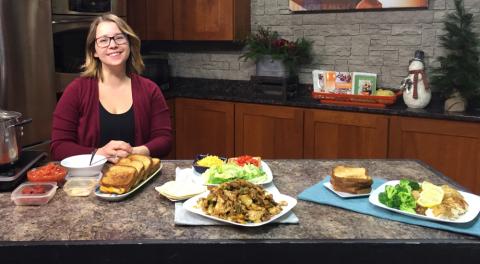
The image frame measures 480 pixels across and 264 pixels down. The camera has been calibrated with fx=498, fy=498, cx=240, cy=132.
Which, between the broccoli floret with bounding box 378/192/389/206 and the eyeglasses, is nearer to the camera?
the broccoli floret with bounding box 378/192/389/206

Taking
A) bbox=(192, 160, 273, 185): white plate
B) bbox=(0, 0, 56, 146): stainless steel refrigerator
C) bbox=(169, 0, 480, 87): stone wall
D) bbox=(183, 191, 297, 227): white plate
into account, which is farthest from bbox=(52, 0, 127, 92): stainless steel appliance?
bbox=(183, 191, 297, 227): white plate

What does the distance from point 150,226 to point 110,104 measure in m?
1.13

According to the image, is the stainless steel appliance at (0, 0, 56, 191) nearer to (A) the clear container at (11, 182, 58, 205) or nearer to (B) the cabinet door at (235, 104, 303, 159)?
(A) the clear container at (11, 182, 58, 205)

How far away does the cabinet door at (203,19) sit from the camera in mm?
3930

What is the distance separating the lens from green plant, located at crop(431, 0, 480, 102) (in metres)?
3.00

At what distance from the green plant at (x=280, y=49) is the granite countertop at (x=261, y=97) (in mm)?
261

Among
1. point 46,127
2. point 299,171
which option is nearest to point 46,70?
point 46,127

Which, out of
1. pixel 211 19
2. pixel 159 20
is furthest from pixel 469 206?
pixel 159 20

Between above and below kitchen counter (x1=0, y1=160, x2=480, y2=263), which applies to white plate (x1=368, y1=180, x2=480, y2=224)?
above

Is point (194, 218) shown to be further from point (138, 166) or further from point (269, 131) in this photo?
point (269, 131)

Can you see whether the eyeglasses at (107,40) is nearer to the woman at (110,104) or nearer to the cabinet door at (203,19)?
the woman at (110,104)

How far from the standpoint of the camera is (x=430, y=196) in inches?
56.2

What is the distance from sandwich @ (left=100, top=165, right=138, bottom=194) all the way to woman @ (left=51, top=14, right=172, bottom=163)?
1.74 ft

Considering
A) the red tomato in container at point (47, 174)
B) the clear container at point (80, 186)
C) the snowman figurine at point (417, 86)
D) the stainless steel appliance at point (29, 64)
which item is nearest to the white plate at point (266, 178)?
the clear container at point (80, 186)
